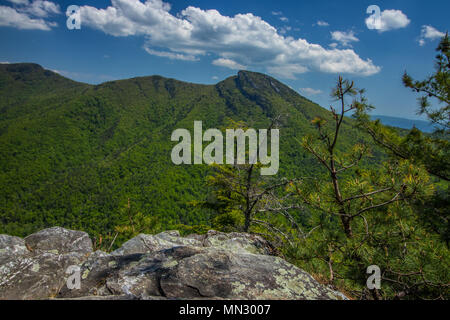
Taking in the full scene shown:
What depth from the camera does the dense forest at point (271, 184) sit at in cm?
290

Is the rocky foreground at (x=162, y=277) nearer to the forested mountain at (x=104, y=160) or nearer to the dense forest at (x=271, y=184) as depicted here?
the dense forest at (x=271, y=184)

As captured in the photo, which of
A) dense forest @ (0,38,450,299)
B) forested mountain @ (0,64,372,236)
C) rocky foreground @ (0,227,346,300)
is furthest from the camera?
forested mountain @ (0,64,372,236)

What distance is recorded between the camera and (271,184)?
24.8 ft

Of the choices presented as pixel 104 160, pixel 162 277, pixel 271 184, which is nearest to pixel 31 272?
pixel 162 277

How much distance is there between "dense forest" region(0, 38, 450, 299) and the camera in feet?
9.52

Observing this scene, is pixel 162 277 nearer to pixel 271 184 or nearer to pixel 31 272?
pixel 31 272

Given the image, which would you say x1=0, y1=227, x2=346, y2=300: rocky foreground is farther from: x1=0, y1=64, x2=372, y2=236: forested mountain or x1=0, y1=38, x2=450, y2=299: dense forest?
x1=0, y1=64, x2=372, y2=236: forested mountain

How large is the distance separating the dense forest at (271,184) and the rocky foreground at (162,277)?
59 centimetres

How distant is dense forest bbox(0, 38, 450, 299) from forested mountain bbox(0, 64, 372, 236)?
77cm

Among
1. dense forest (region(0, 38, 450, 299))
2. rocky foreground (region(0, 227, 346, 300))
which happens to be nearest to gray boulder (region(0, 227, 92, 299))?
rocky foreground (region(0, 227, 346, 300))

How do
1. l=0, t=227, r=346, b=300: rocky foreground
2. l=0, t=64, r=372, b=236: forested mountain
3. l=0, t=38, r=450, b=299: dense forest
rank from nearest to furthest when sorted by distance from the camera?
1. l=0, t=227, r=346, b=300: rocky foreground
2. l=0, t=38, r=450, b=299: dense forest
3. l=0, t=64, r=372, b=236: forested mountain

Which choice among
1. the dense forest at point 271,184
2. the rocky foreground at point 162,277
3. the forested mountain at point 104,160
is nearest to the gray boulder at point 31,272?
the rocky foreground at point 162,277
